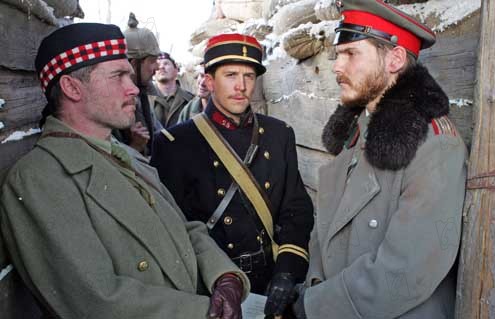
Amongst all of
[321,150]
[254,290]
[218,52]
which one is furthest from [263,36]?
[254,290]

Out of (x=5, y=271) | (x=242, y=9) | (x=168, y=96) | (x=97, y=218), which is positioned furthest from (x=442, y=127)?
(x=242, y=9)

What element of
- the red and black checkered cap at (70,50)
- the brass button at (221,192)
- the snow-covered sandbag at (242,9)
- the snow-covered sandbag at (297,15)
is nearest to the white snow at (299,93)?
the snow-covered sandbag at (297,15)

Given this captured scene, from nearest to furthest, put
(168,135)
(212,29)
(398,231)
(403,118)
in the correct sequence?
(398,231)
(403,118)
(168,135)
(212,29)

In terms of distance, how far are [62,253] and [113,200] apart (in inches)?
11.3

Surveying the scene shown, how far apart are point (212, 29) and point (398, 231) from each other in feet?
20.3

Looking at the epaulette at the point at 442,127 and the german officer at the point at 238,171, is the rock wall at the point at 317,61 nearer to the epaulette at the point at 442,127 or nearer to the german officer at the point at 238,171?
the epaulette at the point at 442,127

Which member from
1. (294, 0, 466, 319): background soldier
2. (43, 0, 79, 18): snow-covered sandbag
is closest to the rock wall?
(294, 0, 466, 319): background soldier

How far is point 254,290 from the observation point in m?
2.73

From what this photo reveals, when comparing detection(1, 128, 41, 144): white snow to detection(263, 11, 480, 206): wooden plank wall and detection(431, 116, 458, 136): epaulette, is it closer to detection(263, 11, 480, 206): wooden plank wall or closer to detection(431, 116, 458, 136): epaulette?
detection(431, 116, 458, 136): epaulette

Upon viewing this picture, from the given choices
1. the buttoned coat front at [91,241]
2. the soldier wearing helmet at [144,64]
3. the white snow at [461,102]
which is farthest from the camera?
the soldier wearing helmet at [144,64]

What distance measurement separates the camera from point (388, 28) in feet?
6.74

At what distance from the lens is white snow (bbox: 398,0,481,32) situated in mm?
2205

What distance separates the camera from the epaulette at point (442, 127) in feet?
6.11

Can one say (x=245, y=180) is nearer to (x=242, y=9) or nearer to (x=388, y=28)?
(x=388, y=28)
